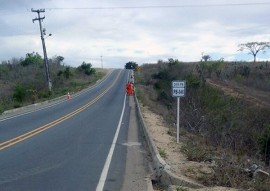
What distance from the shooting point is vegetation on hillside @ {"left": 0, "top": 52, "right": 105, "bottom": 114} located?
57.0m

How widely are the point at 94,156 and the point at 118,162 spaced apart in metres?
0.99

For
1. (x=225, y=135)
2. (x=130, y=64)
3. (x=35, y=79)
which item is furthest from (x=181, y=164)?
(x=130, y=64)

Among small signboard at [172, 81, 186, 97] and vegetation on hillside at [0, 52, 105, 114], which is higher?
small signboard at [172, 81, 186, 97]

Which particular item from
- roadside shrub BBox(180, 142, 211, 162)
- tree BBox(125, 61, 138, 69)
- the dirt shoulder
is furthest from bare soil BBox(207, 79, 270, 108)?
tree BBox(125, 61, 138, 69)

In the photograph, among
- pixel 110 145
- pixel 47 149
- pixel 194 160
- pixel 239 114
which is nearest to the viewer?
pixel 194 160

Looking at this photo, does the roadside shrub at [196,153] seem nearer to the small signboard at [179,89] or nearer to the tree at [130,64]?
the small signboard at [179,89]

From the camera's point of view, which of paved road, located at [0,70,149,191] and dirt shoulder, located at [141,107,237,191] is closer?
paved road, located at [0,70,149,191]

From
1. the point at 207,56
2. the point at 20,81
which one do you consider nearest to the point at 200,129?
the point at 20,81

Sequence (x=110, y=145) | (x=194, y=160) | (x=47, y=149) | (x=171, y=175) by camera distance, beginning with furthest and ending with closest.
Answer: (x=110, y=145) → (x=47, y=149) → (x=194, y=160) → (x=171, y=175)

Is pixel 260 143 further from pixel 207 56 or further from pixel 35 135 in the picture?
pixel 207 56

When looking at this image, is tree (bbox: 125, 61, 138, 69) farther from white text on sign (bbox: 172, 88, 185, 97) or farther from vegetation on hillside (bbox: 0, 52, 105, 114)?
white text on sign (bbox: 172, 88, 185, 97)

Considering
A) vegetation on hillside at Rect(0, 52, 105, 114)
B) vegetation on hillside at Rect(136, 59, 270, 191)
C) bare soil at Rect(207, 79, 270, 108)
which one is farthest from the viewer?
vegetation on hillside at Rect(0, 52, 105, 114)

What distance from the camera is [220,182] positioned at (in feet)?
26.1

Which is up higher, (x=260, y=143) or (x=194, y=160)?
(x=194, y=160)
